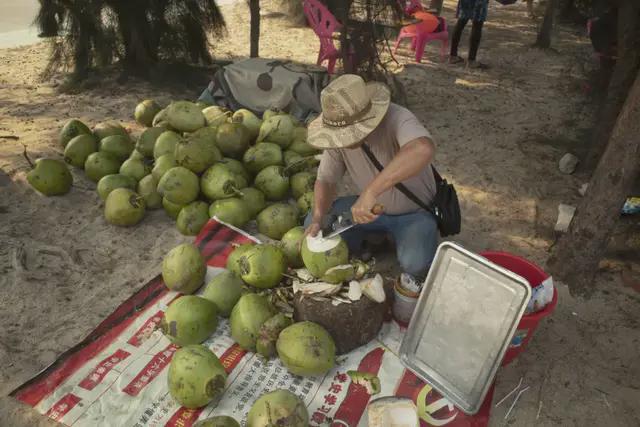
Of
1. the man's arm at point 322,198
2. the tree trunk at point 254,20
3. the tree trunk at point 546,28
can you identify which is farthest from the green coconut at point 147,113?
the tree trunk at point 546,28

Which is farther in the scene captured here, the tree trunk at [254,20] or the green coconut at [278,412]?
the tree trunk at [254,20]

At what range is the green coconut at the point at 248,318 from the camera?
87.0 inches

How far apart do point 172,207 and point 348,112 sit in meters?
1.73

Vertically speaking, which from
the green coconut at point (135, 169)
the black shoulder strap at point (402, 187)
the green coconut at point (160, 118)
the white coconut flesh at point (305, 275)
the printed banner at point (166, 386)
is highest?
the black shoulder strap at point (402, 187)

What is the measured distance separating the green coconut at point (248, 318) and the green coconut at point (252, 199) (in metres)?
1.07

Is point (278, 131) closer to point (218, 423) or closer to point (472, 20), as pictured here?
point (218, 423)

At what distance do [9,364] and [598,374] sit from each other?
2.96m

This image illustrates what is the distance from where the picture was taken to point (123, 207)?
3.16 metres

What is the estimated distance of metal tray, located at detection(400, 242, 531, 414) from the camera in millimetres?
1822

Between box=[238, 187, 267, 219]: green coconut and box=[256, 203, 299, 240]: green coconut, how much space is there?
0.55 ft

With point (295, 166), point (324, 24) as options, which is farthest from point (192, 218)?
point (324, 24)

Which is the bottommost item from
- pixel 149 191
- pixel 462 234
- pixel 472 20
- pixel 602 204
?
pixel 462 234

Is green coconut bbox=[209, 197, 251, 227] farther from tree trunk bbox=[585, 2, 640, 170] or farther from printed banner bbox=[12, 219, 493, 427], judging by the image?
tree trunk bbox=[585, 2, 640, 170]

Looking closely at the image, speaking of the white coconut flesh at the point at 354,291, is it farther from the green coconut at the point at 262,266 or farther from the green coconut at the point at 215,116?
the green coconut at the point at 215,116
